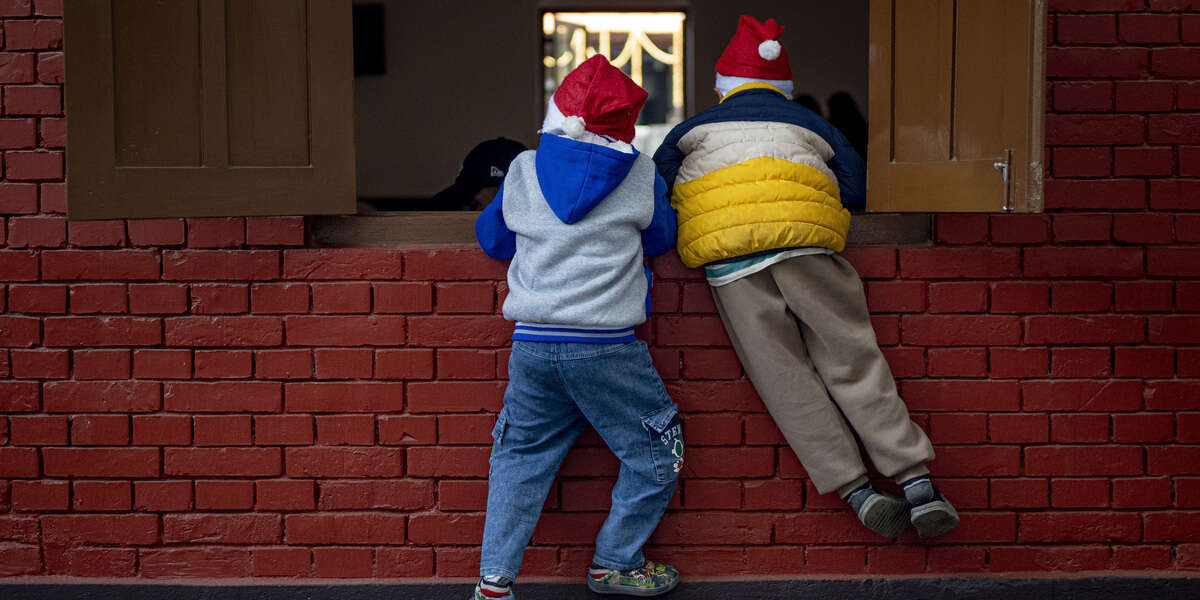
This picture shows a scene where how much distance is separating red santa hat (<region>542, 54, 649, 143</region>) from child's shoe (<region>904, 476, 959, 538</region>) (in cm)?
128

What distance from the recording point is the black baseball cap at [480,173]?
11.7 ft

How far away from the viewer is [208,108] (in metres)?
2.78

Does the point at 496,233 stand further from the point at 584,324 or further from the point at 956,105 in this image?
the point at 956,105

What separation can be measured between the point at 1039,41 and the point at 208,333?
95.1 inches

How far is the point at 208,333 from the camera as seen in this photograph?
9.98ft

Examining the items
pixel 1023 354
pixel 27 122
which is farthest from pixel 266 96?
pixel 1023 354

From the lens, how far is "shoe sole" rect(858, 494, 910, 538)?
288 centimetres

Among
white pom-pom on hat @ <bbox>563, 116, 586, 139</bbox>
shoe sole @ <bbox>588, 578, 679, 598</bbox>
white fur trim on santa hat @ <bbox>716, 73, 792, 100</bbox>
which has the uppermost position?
white fur trim on santa hat @ <bbox>716, 73, 792, 100</bbox>

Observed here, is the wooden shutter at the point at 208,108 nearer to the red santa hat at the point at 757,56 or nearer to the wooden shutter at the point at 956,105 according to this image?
the red santa hat at the point at 757,56

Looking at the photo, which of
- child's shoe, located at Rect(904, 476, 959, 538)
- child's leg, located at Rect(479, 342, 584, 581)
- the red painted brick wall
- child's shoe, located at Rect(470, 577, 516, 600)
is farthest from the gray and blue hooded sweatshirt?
child's shoe, located at Rect(904, 476, 959, 538)

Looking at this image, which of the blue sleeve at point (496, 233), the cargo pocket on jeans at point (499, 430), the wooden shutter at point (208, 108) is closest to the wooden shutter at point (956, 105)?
the blue sleeve at point (496, 233)

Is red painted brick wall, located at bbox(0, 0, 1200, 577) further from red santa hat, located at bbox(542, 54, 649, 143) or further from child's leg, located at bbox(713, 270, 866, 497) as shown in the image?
red santa hat, located at bbox(542, 54, 649, 143)

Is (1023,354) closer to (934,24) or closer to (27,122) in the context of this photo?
(934,24)

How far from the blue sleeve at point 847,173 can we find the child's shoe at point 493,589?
59.5 inches
